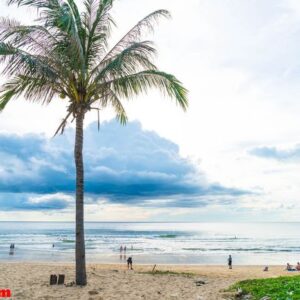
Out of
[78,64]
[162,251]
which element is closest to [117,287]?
[78,64]

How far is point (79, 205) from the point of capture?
12.9 meters

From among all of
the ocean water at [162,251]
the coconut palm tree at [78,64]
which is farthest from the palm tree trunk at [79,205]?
the ocean water at [162,251]

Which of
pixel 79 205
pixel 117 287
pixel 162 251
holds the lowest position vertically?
pixel 162 251

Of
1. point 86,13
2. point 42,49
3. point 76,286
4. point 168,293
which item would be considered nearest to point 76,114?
point 42,49

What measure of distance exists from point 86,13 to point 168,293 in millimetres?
10207

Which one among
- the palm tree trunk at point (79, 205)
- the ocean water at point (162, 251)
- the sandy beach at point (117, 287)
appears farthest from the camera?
the ocean water at point (162, 251)

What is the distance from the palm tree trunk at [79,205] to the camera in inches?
506

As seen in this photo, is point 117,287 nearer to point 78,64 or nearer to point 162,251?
point 78,64

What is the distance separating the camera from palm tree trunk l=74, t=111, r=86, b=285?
12859 millimetres

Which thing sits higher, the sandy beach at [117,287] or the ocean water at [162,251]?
the sandy beach at [117,287]

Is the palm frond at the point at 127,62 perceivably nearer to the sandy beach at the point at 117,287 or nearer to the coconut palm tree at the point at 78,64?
the coconut palm tree at the point at 78,64

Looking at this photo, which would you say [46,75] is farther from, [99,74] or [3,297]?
[3,297]

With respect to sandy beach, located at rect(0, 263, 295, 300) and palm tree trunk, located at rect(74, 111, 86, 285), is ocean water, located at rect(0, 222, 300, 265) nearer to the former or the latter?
sandy beach, located at rect(0, 263, 295, 300)

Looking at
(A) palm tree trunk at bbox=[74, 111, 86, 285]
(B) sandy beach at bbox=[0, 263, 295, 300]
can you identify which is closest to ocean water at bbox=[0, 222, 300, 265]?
(B) sandy beach at bbox=[0, 263, 295, 300]
